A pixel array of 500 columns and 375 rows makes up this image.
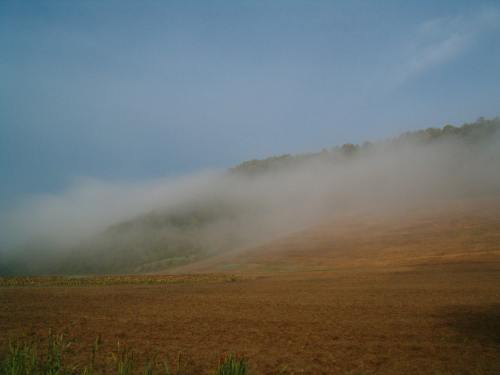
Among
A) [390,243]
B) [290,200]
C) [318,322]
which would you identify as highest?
[290,200]

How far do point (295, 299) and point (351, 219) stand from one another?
149ft

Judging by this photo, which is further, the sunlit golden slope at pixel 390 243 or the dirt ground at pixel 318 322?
the sunlit golden slope at pixel 390 243

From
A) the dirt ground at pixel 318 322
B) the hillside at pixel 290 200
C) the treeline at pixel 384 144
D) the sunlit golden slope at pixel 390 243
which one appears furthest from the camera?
the treeline at pixel 384 144

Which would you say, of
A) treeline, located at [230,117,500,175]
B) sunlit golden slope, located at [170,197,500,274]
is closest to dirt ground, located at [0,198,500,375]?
sunlit golden slope, located at [170,197,500,274]

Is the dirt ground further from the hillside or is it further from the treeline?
Result: the treeline

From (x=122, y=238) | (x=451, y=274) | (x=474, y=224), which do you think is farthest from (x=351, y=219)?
(x=122, y=238)

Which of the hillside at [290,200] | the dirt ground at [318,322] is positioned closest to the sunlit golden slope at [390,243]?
the hillside at [290,200]

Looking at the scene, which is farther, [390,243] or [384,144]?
[384,144]

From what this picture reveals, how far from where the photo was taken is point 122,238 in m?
92.2

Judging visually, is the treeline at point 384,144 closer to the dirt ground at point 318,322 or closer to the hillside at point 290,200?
the hillside at point 290,200

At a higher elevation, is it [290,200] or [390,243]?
[290,200]

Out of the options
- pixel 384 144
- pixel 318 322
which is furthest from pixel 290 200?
pixel 318 322

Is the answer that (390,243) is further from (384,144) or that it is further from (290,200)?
(384,144)

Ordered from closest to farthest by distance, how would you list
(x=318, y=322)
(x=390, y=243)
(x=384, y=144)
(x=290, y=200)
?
1. (x=318, y=322)
2. (x=390, y=243)
3. (x=290, y=200)
4. (x=384, y=144)
